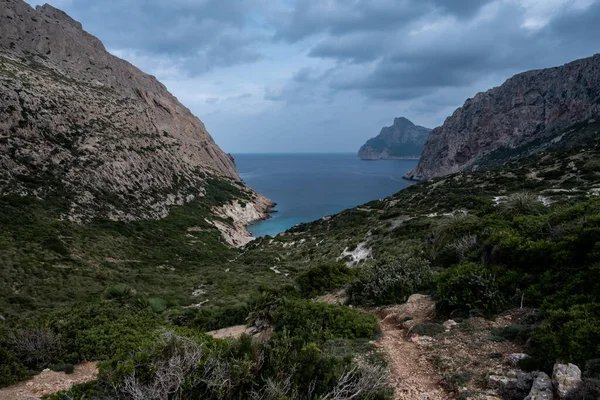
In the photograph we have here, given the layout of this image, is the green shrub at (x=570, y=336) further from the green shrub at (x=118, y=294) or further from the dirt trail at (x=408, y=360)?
the green shrub at (x=118, y=294)

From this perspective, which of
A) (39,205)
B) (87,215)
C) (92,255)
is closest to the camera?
(92,255)

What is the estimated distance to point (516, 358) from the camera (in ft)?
18.2

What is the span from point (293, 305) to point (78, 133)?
56540 mm

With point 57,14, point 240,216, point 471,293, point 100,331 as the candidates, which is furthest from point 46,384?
point 57,14

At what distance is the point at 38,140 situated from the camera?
146ft

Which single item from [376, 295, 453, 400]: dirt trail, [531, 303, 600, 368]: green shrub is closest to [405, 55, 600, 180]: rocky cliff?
[376, 295, 453, 400]: dirt trail

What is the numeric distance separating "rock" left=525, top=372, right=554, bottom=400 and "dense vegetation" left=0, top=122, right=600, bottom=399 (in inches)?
27.6

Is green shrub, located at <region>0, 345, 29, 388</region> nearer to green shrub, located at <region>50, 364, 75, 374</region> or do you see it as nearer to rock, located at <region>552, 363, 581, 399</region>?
green shrub, located at <region>50, 364, 75, 374</region>

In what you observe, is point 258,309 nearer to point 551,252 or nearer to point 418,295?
point 418,295

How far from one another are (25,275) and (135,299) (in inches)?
484

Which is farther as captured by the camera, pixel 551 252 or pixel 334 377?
pixel 551 252

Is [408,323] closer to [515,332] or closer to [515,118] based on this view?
[515,332]

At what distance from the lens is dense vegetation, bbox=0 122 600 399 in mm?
4852

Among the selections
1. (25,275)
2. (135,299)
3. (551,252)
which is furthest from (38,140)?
(551,252)
